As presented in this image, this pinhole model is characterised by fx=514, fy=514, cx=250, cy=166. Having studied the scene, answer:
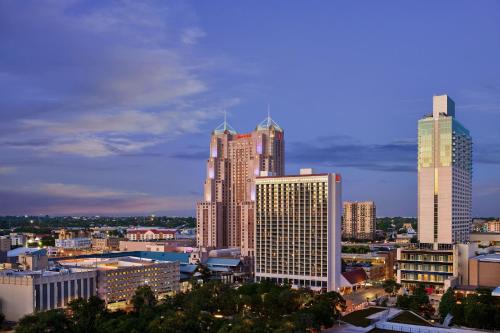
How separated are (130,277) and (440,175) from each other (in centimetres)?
6162

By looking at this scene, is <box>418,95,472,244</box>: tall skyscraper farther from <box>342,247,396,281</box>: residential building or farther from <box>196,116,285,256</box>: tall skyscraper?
<box>196,116,285,256</box>: tall skyscraper

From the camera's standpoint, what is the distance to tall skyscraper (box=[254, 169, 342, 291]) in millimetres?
94500

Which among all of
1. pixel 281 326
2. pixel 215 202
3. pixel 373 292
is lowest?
pixel 373 292

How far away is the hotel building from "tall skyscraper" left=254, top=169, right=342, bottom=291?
14.6m

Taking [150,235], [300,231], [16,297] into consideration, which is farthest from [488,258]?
[150,235]

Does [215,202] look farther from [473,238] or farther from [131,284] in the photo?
[473,238]

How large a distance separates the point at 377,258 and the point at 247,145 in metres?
46.9

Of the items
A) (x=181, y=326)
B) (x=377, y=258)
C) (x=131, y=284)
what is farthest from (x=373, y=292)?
(x=181, y=326)

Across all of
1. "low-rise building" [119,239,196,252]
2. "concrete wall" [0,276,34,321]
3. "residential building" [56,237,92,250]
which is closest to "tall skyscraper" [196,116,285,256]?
"low-rise building" [119,239,196,252]

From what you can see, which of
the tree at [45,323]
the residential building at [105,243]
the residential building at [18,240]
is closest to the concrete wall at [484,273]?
the tree at [45,323]

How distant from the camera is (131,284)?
302ft

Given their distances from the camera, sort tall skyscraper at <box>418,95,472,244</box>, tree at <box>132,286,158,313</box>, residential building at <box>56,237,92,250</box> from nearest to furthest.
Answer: tree at <box>132,286,158,313</box> → tall skyscraper at <box>418,95,472,244</box> → residential building at <box>56,237,92,250</box>

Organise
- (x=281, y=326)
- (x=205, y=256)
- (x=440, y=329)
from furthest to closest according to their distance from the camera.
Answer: (x=205, y=256)
(x=440, y=329)
(x=281, y=326)

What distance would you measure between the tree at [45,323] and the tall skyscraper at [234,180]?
3232 inches
